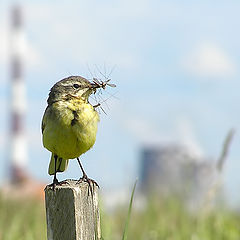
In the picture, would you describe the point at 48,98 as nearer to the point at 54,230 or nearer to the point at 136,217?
the point at 54,230

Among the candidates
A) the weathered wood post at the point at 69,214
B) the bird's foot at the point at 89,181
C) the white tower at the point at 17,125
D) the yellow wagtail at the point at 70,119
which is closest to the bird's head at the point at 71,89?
the yellow wagtail at the point at 70,119

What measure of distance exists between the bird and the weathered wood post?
12 centimetres

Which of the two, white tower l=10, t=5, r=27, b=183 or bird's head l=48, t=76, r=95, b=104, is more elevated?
white tower l=10, t=5, r=27, b=183

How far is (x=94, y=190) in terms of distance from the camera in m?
2.97

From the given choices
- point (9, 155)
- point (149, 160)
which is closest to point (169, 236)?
point (149, 160)

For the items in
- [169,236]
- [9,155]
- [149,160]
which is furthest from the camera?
[9,155]

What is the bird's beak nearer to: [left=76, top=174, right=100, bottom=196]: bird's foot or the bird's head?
the bird's head

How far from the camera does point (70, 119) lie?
3.07 metres

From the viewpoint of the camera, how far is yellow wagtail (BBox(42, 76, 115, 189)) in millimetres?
3059

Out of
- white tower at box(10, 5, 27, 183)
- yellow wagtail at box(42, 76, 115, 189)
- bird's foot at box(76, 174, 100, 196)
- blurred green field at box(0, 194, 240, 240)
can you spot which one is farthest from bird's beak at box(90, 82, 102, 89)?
white tower at box(10, 5, 27, 183)

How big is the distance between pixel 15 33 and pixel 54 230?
26679mm

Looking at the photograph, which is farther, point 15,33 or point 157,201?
point 15,33

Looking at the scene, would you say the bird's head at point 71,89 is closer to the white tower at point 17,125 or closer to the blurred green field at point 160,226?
the blurred green field at point 160,226

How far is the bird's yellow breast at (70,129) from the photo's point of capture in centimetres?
305
